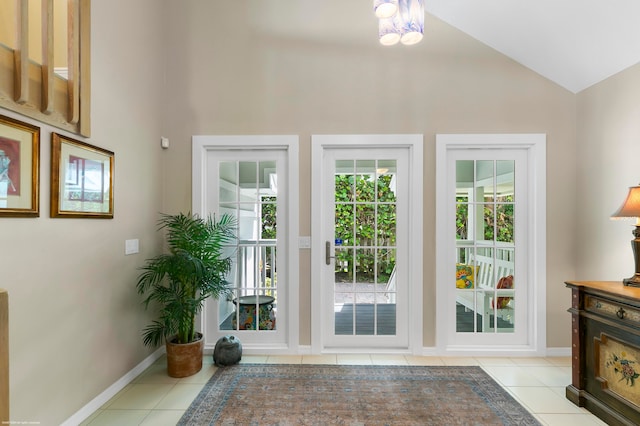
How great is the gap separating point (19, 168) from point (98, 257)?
798 mm

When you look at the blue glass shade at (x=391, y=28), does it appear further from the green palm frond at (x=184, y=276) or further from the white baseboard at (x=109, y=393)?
the white baseboard at (x=109, y=393)

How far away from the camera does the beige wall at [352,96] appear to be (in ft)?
10.4

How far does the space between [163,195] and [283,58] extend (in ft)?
5.66

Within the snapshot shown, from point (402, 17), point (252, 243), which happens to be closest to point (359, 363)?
point (252, 243)

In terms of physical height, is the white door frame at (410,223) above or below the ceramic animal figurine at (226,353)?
above

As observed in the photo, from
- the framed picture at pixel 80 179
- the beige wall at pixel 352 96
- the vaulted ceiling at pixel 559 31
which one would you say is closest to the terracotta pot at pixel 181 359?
the beige wall at pixel 352 96

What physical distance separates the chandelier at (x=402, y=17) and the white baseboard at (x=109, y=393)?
310 centimetres

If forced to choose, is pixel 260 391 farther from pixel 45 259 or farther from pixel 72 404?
pixel 45 259

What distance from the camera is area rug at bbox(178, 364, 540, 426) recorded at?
7.20 ft

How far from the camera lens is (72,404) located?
2.12 m

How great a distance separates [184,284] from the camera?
9.02ft

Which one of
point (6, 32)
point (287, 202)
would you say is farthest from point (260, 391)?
point (6, 32)

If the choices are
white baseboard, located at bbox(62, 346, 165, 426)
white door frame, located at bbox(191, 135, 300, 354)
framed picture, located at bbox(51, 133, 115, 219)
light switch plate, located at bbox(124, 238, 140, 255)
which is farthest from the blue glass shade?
white baseboard, located at bbox(62, 346, 165, 426)

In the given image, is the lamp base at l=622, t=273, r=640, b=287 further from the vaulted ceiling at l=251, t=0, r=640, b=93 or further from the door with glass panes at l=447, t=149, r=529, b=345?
the vaulted ceiling at l=251, t=0, r=640, b=93
